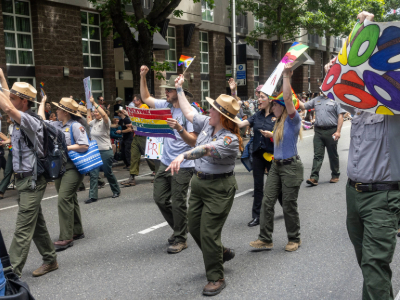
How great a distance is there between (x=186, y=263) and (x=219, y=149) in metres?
1.60

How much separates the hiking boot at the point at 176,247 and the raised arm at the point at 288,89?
202cm

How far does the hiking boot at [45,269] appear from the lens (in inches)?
182

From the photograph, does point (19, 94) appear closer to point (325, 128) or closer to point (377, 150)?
point (377, 150)

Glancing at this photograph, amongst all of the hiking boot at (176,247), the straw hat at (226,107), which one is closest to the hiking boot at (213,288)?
the hiking boot at (176,247)

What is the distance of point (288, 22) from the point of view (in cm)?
2461

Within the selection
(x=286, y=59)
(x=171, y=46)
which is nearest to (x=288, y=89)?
(x=286, y=59)

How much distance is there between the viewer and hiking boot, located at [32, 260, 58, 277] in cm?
462

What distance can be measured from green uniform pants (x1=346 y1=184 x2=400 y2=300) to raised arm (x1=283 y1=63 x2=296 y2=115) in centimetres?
150

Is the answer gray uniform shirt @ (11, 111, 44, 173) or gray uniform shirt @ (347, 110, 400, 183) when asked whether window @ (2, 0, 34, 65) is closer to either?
gray uniform shirt @ (11, 111, 44, 173)

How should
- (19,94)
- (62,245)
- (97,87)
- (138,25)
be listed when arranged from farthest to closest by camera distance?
1. (97,87)
2. (138,25)
3. (62,245)
4. (19,94)

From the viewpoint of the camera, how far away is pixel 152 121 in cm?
499

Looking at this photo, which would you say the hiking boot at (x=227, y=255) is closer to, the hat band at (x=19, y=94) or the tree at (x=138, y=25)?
the hat band at (x=19, y=94)

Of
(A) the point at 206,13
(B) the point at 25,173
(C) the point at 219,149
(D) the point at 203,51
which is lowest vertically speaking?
(B) the point at 25,173

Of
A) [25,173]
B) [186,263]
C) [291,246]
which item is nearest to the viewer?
[25,173]
